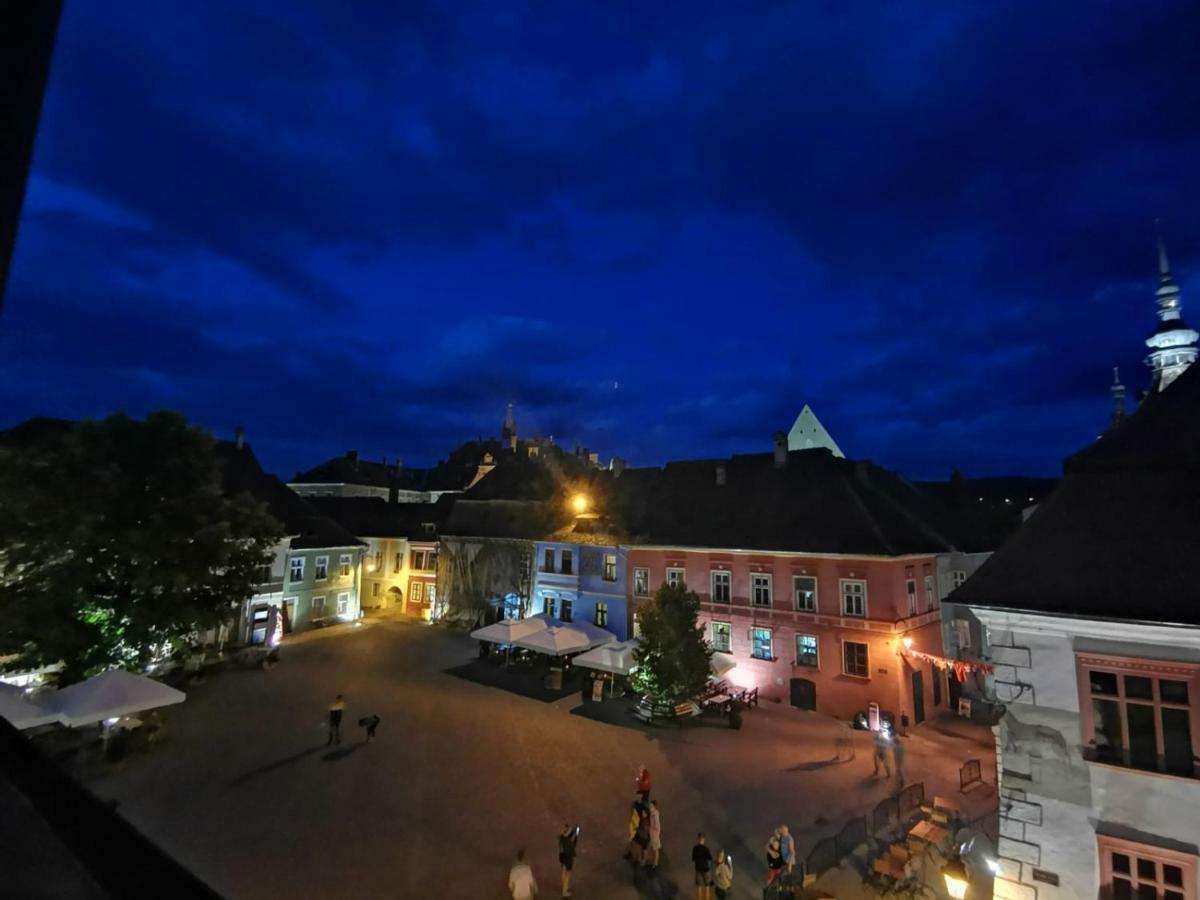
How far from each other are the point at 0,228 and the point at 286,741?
22415 mm

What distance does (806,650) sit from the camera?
84.2 feet

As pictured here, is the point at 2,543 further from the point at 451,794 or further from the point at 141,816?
the point at 451,794

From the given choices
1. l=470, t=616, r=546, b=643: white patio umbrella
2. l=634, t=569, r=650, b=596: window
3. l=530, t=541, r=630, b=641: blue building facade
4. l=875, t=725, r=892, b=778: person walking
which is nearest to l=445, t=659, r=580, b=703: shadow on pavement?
l=470, t=616, r=546, b=643: white patio umbrella

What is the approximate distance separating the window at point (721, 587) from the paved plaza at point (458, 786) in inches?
213

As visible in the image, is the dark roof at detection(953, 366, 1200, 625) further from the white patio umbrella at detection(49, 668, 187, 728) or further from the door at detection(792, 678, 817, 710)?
the white patio umbrella at detection(49, 668, 187, 728)

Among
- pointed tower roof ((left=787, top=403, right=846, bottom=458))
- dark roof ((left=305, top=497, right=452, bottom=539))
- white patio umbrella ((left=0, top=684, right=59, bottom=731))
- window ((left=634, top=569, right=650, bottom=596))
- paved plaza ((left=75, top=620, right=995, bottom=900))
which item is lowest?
paved plaza ((left=75, top=620, right=995, bottom=900))

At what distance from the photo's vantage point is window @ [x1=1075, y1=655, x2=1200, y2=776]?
863 centimetres

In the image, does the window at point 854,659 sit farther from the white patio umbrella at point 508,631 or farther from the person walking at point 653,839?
the person walking at point 653,839

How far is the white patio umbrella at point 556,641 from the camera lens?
85.8 ft

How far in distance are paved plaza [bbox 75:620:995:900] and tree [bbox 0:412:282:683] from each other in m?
3.95

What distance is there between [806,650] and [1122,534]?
58.4ft

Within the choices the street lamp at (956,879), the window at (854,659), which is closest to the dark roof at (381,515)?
the window at (854,659)

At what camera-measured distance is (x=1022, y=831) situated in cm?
955

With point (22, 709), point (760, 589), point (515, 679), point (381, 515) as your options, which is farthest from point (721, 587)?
point (381, 515)
